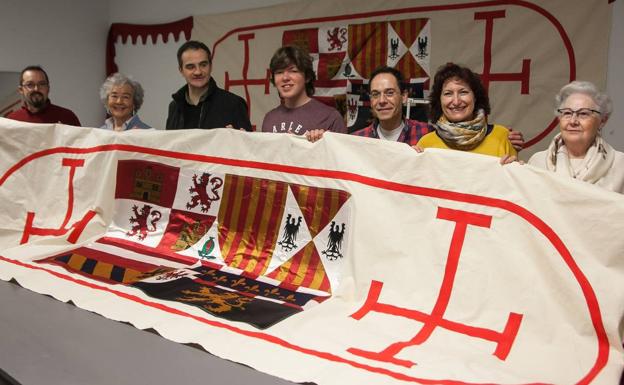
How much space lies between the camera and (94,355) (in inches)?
54.8

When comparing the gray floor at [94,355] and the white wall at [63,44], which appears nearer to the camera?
the gray floor at [94,355]

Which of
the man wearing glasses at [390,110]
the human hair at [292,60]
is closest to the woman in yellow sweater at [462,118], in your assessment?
the man wearing glasses at [390,110]

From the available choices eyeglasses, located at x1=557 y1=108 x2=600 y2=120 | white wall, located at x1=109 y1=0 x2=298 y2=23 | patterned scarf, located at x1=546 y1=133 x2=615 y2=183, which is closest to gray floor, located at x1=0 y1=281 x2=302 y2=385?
patterned scarf, located at x1=546 y1=133 x2=615 y2=183

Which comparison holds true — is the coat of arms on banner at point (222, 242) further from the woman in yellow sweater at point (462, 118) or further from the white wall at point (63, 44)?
the white wall at point (63, 44)

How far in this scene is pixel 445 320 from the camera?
1.50 metres

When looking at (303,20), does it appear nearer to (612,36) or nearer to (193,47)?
(193,47)

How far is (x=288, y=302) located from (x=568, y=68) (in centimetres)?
188

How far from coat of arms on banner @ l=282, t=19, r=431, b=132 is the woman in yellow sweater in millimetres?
1094

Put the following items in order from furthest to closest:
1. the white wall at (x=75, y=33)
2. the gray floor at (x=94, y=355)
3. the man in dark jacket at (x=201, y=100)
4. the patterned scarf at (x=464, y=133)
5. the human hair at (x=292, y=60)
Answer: the white wall at (x=75, y=33), the man in dark jacket at (x=201, y=100), the human hair at (x=292, y=60), the patterned scarf at (x=464, y=133), the gray floor at (x=94, y=355)

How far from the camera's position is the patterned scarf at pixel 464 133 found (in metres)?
1.76

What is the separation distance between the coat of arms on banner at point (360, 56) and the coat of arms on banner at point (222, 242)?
1.32 m

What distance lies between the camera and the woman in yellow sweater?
1766 mm

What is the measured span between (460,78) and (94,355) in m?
1.44

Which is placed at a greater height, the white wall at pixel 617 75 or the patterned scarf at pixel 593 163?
the white wall at pixel 617 75
